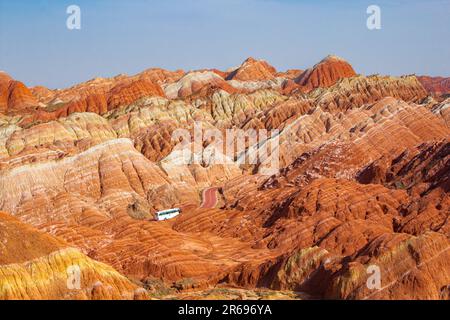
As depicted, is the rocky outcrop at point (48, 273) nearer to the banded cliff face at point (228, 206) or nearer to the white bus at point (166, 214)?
the banded cliff face at point (228, 206)

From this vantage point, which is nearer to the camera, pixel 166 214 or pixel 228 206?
pixel 166 214

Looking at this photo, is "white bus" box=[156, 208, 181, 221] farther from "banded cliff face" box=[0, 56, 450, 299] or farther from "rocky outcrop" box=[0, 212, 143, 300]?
"rocky outcrop" box=[0, 212, 143, 300]

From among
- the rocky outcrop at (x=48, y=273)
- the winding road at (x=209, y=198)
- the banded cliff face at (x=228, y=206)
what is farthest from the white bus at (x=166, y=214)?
the rocky outcrop at (x=48, y=273)

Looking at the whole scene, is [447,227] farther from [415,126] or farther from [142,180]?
[415,126]

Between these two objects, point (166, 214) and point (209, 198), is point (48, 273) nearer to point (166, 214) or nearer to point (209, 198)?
point (166, 214)

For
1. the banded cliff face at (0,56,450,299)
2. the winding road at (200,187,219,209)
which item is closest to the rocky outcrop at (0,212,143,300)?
the banded cliff face at (0,56,450,299)

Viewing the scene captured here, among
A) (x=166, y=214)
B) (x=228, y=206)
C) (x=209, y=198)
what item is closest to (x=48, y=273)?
(x=166, y=214)
